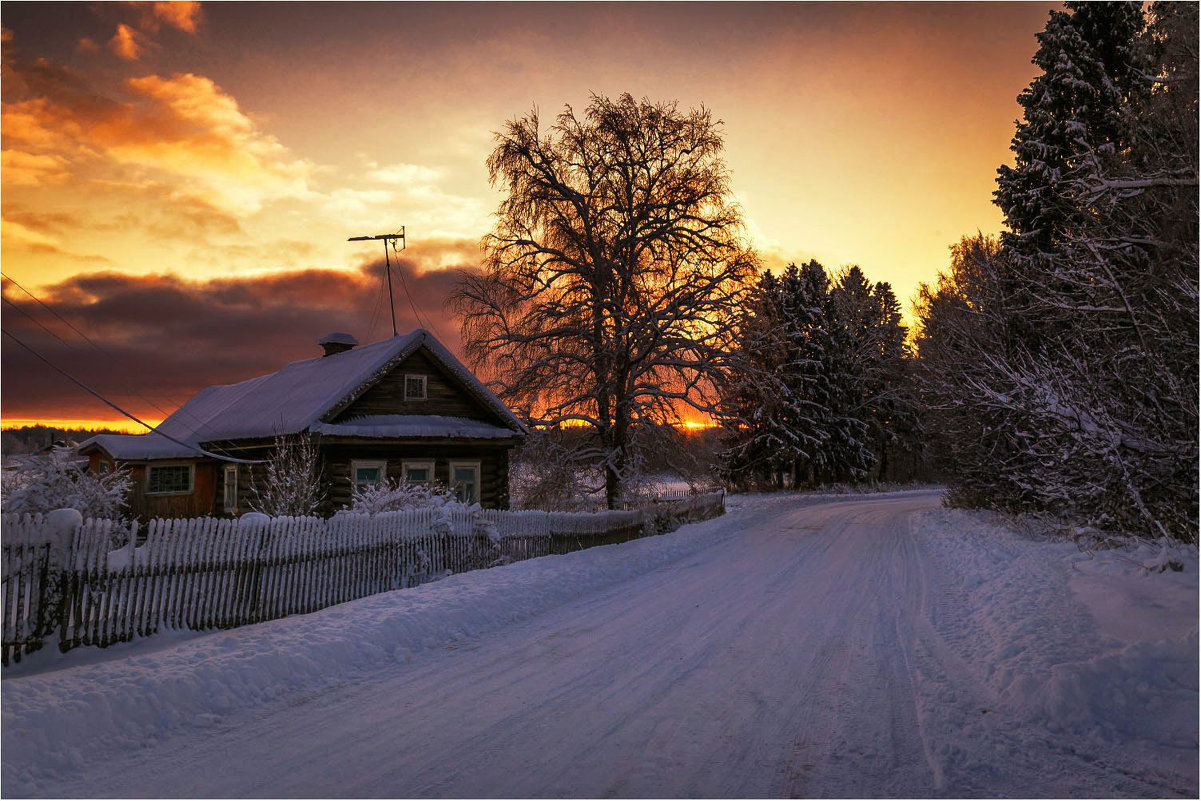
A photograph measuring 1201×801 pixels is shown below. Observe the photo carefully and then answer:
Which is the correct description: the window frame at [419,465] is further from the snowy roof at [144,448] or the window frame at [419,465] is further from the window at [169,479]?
the window at [169,479]

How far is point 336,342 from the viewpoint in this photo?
2673 centimetres

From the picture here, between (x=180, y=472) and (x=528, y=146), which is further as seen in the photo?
(x=180, y=472)

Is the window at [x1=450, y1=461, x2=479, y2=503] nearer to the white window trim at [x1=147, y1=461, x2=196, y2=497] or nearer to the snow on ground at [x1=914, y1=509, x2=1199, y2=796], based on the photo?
the white window trim at [x1=147, y1=461, x2=196, y2=497]

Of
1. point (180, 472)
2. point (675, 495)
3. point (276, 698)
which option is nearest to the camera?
point (276, 698)

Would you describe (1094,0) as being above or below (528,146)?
above

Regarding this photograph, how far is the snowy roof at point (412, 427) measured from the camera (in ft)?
62.0

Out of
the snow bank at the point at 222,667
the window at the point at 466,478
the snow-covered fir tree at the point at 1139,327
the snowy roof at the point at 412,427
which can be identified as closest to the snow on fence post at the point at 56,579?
the snow bank at the point at 222,667

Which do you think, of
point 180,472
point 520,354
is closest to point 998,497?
point 520,354

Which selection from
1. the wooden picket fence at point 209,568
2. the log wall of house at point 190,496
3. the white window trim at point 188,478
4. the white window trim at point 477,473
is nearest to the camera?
the wooden picket fence at point 209,568

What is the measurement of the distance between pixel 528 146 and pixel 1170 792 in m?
21.0

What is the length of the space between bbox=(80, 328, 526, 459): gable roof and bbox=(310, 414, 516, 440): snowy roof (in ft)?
1.59

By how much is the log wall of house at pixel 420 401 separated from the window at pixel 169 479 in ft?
29.7

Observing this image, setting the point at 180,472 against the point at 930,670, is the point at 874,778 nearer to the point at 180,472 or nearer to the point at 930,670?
the point at 930,670

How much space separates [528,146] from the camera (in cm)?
2136
